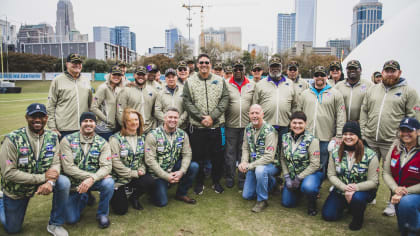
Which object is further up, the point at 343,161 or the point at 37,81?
the point at 37,81

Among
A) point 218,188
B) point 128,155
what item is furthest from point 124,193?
point 218,188

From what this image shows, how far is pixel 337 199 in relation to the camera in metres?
3.99

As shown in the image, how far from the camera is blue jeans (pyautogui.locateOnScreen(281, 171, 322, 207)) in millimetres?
4191

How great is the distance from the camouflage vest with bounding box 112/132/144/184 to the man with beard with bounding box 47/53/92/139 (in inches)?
39.4

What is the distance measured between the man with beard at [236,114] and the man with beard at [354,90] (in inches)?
67.2

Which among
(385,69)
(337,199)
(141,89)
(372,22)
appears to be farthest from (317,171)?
(372,22)

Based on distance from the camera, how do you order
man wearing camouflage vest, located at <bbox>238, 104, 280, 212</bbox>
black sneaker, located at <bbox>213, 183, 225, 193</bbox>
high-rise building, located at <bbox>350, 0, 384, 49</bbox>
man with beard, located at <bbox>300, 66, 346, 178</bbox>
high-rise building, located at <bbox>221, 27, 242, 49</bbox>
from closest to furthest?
man wearing camouflage vest, located at <bbox>238, 104, 280, 212</bbox>, man with beard, located at <bbox>300, 66, 346, 178</bbox>, black sneaker, located at <bbox>213, 183, 225, 193</bbox>, high-rise building, located at <bbox>350, 0, 384, 49</bbox>, high-rise building, located at <bbox>221, 27, 242, 49</bbox>

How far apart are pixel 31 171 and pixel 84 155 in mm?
638

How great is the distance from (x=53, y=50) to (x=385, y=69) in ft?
490

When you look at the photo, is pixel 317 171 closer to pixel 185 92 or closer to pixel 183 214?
pixel 183 214

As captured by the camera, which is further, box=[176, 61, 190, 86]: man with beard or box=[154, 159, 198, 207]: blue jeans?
box=[176, 61, 190, 86]: man with beard

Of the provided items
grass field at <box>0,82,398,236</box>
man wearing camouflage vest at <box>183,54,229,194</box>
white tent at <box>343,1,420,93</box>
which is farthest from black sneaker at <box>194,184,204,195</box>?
white tent at <box>343,1,420,93</box>

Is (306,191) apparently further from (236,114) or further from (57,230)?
(57,230)

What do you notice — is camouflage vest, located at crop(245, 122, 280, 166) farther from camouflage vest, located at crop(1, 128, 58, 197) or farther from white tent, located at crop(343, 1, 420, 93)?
white tent, located at crop(343, 1, 420, 93)
